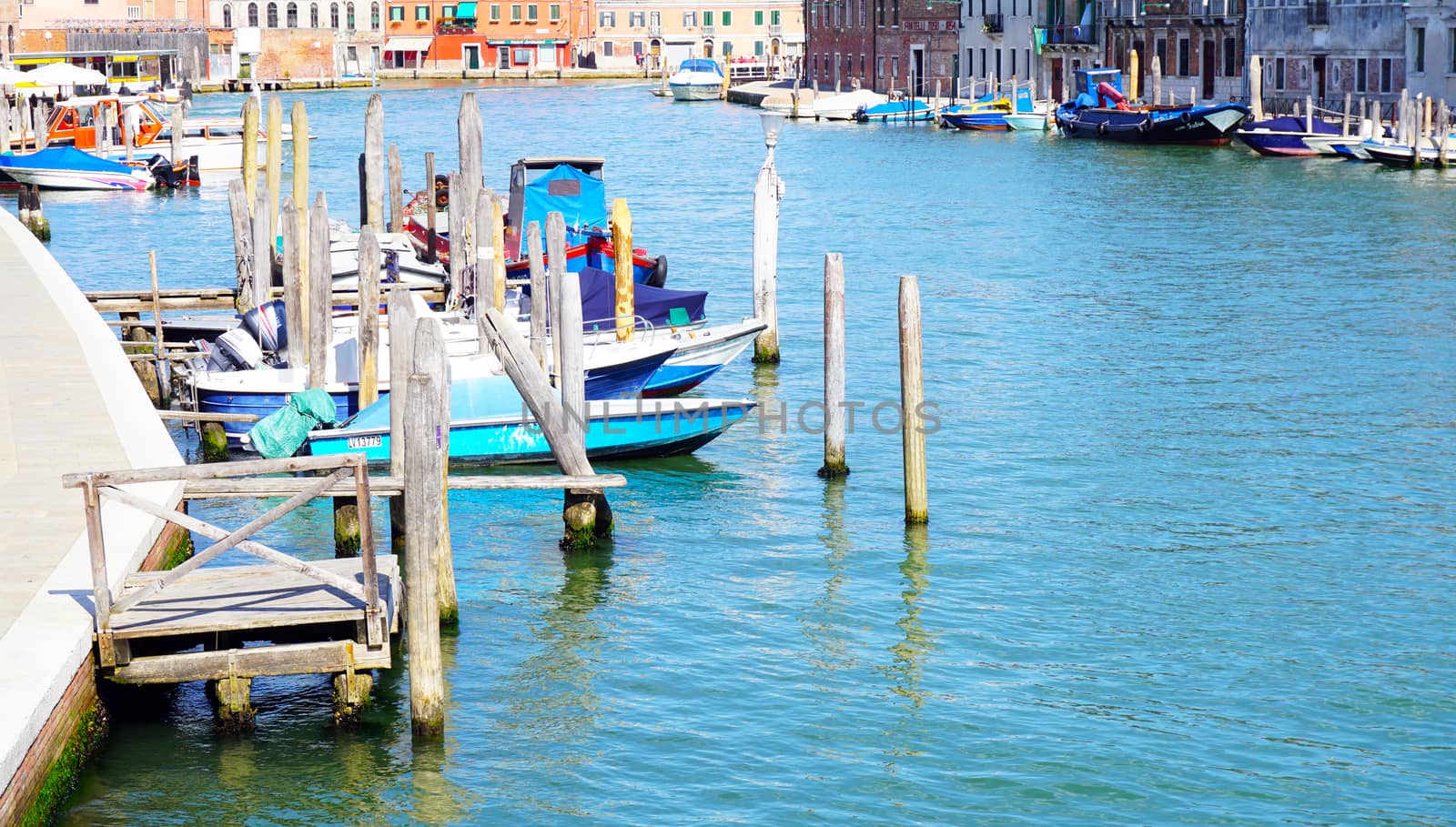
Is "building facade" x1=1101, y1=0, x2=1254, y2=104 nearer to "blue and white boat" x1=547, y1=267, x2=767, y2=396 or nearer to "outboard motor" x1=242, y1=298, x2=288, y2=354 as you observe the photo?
"blue and white boat" x1=547, y1=267, x2=767, y2=396

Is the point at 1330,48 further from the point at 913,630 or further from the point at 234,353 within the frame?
the point at 913,630

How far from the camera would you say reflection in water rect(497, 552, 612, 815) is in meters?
9.88

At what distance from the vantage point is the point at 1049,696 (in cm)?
1115

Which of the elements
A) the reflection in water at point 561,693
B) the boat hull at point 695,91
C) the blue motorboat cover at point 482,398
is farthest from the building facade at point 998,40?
the reflection in water at point 561,693

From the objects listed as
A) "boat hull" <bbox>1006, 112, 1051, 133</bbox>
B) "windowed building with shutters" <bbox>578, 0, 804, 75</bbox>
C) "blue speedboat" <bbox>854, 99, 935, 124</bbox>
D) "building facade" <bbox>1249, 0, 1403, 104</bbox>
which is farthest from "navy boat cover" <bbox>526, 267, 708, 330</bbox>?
"windowed building with shutters" <bbox>578, 0, 804, 75</bbox>

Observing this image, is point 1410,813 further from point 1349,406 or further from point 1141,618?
point 1349,406

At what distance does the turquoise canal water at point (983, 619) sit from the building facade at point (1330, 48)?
98.5 feet

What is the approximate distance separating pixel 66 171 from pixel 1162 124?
3353 centimetres

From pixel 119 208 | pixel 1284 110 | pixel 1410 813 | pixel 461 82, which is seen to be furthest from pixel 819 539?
pixel 461 82

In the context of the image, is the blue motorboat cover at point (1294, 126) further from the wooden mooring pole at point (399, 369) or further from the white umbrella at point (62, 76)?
the wooden mooring pole at point (399, 369)

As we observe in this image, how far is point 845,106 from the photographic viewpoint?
7981 centimetres

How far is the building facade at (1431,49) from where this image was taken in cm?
5156

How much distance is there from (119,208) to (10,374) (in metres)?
29.9

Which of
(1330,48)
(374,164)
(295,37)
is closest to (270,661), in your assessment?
(374,164)
